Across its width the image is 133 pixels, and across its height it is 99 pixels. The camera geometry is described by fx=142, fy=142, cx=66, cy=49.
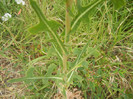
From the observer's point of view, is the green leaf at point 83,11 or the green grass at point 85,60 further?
the green grass at point 85,60

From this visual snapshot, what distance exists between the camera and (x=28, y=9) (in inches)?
63.1

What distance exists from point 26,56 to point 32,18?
0.44 m

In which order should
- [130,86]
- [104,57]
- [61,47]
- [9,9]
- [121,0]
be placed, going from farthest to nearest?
[9,9]
[104,57]
[130,86]
[61,47]
[121,0]

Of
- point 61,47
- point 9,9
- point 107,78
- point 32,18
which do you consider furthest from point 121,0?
point 9,9

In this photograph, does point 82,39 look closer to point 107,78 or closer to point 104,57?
point 104,57

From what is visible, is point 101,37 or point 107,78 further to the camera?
point 101,37

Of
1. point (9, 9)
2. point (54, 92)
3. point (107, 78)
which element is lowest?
point (107, 78)

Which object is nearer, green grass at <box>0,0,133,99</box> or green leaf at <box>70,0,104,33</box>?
green leaf at <box>70,0,104,33</box>

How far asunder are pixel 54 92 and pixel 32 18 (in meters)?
0.84

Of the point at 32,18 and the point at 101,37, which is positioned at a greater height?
the point at 32,18

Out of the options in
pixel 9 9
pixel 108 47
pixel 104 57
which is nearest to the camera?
pixel 104 57

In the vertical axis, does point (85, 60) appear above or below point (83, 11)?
below

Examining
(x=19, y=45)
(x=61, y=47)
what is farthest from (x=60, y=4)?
(x=61, y=47)

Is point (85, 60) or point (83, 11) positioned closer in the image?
point (83, 11)
